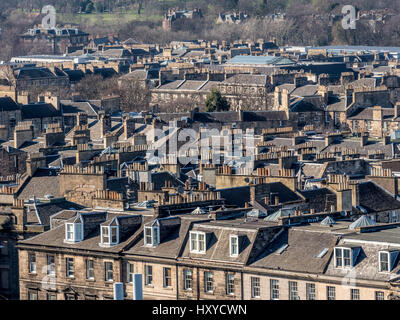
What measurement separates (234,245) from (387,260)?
16.1 feet

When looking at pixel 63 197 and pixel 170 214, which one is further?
pixel 63 197

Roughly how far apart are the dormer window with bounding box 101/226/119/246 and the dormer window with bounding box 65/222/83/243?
807 millimetres

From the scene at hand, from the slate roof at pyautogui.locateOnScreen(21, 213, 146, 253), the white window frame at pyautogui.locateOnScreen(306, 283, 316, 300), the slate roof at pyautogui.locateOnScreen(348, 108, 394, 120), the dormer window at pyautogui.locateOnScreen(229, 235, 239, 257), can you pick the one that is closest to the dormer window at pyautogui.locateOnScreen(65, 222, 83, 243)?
the slate roof at pyautogui.locateOnScreen(21, 213, 146, 253)

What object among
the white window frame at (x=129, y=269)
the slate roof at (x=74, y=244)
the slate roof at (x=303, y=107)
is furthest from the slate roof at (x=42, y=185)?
the slate roof at (x=303, y=107)

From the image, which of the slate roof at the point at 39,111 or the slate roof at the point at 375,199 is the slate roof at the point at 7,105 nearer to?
the slate roof at the point at 39,111

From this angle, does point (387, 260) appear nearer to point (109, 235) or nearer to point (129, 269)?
point (129, 269)

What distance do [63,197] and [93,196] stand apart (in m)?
2.53

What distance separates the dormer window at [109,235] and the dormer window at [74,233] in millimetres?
807

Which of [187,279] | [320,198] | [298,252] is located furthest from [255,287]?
[320,198]

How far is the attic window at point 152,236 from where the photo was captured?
37.7 meters

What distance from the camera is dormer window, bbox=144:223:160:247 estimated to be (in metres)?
37.7

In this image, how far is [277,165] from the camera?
57.8 meters
